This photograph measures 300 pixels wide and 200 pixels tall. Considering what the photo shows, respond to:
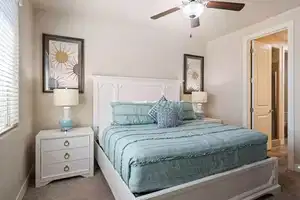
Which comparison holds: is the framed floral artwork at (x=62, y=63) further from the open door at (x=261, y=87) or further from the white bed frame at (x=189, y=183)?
the open door at (x=261, y=87)

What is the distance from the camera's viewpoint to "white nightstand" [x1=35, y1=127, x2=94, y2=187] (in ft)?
7.64

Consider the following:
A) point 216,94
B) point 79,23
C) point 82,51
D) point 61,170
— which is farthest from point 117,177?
point 216,94

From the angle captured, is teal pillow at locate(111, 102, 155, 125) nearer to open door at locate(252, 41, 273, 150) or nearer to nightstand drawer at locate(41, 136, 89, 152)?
nightstand drawer at locate(41, 136, 89, 152)

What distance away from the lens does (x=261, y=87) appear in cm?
377

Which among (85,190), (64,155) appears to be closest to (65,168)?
(64,155)

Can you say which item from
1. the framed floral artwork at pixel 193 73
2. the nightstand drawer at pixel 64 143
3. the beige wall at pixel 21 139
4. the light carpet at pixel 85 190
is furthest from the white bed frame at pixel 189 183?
the framed floral artwork at pixel 193 73

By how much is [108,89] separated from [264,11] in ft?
9.54

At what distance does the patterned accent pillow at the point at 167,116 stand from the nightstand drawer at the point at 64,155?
115cm

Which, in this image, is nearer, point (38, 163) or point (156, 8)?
point (38, 163)

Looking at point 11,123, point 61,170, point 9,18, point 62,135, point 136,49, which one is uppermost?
point 136,49

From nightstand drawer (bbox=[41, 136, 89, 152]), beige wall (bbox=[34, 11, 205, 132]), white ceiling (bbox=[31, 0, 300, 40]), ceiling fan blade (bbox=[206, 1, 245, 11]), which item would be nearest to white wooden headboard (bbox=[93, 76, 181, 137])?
beige wall (bbox=[34, 11, 205, 132])

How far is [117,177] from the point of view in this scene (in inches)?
70.7

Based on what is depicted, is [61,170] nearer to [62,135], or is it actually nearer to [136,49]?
[62,135]

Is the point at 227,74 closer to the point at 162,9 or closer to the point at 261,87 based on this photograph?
the point at 261,87
